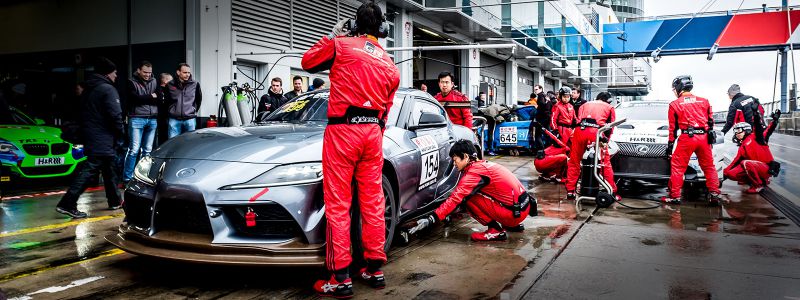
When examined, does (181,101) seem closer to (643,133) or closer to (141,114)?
(141,114)

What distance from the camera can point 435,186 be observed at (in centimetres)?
502

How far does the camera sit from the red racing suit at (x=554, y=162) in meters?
8.75

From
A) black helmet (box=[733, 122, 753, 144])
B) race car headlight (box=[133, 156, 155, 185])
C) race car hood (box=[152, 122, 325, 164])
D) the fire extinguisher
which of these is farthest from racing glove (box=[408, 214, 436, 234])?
black helmet (box=[733, 122, 753, 144])

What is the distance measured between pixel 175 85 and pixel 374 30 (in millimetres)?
5514

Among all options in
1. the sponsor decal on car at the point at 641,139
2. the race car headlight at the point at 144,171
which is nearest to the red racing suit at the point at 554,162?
the sponsor decal on car at the point at 641,139

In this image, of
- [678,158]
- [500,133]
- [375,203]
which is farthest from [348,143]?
[500,133]

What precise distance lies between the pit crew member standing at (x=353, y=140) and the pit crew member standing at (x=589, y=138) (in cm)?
441

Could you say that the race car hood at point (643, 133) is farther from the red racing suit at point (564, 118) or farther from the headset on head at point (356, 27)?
the headset on head at point (356, 27)

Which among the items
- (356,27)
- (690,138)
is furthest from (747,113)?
(356,27)

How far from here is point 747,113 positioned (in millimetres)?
8898

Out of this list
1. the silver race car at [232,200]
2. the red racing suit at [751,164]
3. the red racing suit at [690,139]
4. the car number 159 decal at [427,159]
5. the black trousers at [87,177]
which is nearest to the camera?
the silver race car at [232,200]

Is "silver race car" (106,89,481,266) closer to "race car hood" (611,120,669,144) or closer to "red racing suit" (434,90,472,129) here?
"red racing suit" (434,90,472,129)

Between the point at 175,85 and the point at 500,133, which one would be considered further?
the point at 500,133

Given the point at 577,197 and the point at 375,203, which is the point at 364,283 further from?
the point at 577,197
